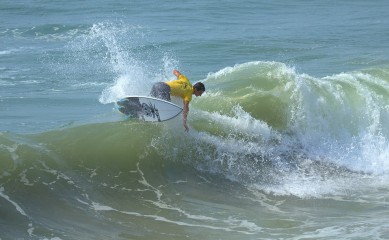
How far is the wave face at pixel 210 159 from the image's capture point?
35.1ft

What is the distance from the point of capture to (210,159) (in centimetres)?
1332

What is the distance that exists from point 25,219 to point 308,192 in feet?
16.2

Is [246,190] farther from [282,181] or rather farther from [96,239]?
[96,239]

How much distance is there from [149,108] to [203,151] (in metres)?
1.33

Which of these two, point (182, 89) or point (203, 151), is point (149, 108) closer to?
point (182, 89)

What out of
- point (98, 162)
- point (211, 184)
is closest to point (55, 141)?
point (98, 162)

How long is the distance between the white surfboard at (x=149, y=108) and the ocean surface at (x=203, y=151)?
28 centimetres

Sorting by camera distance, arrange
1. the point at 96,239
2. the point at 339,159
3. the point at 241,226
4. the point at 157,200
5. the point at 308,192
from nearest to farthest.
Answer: the point at 96,239 < the point at 241,226 < the point at 157,200 < the point at 308,192 < the point at 339,159

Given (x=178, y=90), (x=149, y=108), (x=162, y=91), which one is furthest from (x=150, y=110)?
(x=178, y=90)

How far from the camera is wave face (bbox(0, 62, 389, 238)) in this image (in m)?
10.7

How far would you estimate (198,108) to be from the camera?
1491cm

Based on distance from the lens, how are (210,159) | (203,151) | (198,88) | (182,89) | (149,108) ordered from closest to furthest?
(198,88)
(182,89)
(149,108)
(210,159)
(203,151)

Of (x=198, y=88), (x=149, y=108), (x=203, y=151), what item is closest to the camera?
(x=198, y=88)

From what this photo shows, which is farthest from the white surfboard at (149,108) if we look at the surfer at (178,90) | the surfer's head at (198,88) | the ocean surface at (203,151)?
the surfer's head at (198,88)
